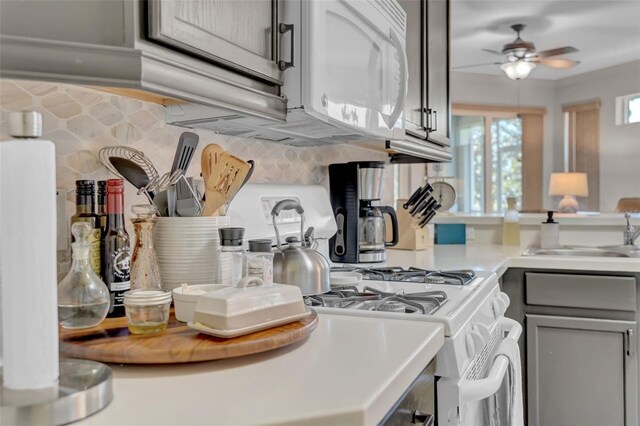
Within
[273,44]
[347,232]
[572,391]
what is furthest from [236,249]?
[572,391]

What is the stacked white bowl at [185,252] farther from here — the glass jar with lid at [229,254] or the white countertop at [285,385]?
the white countertop at [285,385]

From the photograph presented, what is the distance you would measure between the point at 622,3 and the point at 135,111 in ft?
14.9

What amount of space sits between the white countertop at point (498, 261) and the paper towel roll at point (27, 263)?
1551 millimetres

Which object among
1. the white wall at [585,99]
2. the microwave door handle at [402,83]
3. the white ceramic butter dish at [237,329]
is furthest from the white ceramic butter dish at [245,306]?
the white wall at [585,99]

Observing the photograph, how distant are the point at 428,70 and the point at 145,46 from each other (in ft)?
5.69

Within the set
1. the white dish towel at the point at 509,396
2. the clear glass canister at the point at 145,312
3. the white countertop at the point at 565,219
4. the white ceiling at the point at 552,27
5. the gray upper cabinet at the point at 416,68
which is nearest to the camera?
the clear glass canister at the point at 145,312

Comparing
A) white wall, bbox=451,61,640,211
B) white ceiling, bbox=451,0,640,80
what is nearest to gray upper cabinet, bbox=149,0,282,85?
white ceiling, bbox=451,0,640,80

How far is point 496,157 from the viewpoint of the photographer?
769 centimetres

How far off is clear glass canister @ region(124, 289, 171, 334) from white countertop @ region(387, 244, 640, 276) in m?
1.31

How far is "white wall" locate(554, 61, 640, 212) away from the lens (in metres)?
6.69

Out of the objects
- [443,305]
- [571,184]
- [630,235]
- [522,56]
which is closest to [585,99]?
[571,184]

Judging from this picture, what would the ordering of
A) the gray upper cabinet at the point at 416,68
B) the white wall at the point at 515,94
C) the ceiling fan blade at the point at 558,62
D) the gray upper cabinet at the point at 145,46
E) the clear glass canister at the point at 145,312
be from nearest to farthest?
the gray upper cabinet at the point at 145,46 → the clear glass canister at the point at 145,312 → the gray upper cabinet at the point at 416,68 → the ceiling fan blade at the point at 558,62 → the white wall at the point at 515,94

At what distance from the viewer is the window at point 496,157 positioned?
7.55 m

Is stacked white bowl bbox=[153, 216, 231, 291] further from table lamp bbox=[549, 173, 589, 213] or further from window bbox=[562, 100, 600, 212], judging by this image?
window bbox=[562, 100, 600, 212]
